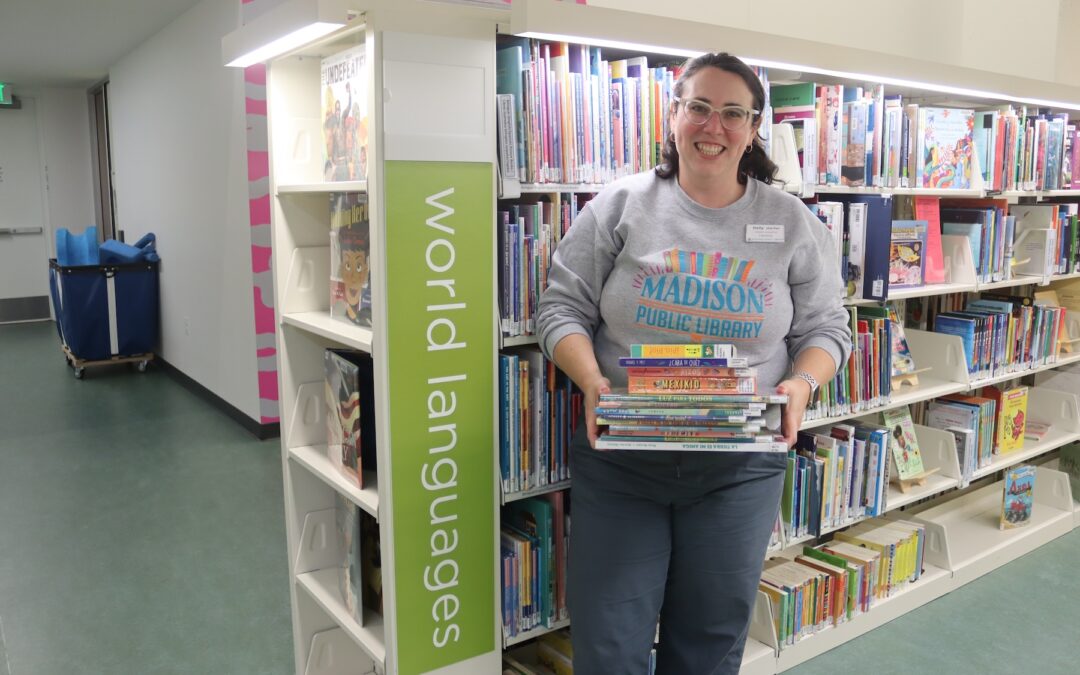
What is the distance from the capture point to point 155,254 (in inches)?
274

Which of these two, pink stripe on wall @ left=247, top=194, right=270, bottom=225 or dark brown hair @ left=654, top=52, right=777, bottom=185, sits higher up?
dark brown hair @ left=654, top=52, right=777, bottom=185

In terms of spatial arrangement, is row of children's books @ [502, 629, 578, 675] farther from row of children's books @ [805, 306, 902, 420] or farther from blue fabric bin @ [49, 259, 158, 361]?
blue fabric bin @ [49, 259, 158, 361]

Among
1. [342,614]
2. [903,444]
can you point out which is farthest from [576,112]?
[903,444]

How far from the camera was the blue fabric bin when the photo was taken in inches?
257

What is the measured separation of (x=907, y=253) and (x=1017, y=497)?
1.32 meters

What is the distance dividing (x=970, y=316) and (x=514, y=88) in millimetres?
2297

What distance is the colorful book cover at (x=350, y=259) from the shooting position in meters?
1.97

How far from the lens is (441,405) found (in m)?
1.85

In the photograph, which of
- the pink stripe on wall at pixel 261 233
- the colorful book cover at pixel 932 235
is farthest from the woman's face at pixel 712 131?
the pink stripe on wall at pixel 261 233

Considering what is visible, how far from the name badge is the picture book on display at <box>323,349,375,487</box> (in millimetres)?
900

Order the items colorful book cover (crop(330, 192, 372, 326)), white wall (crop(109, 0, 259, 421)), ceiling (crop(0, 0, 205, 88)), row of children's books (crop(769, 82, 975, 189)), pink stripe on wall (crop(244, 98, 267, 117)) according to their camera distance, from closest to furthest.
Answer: colorful book cover (crop(330, 192, 372, 326))
row of children's books (crop(769, 82, 975, 189))
pink stripe on wall (crop(244, 98, 267, 117))
white wall (crop(109, 0, 259, 421))
ceiling (crop(0, 0, 205, 88))

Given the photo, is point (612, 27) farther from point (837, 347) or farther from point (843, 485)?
point (843, 485)

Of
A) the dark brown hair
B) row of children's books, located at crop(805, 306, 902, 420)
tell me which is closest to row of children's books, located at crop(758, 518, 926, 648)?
row of children's books, located at crop(805, 306, 902, 420)

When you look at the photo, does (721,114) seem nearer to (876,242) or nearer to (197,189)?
(876,242)
